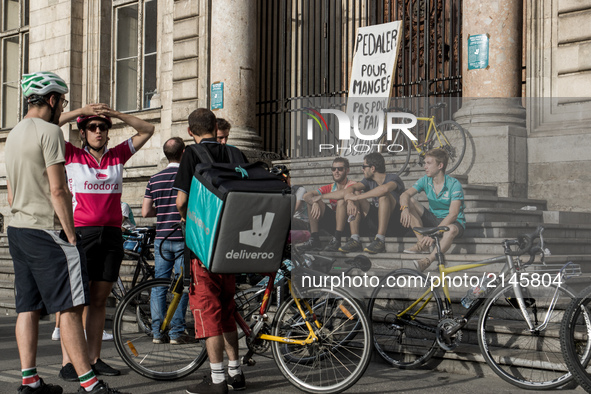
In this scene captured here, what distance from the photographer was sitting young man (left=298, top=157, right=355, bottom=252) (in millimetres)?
5289

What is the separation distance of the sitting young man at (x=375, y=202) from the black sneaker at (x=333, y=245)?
0.15 m

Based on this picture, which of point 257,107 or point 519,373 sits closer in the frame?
point 519,373

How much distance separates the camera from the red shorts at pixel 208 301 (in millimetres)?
4898

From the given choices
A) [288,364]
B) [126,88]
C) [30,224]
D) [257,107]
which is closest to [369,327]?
[288,364]

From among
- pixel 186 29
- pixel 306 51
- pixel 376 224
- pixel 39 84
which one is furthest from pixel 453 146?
pixel 186 29

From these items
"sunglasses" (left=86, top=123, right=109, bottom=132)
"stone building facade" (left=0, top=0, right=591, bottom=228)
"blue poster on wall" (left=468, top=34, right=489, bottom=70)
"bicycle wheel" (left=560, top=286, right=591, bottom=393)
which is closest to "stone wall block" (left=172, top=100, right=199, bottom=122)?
"stone building facade" (left=0, top=0, right=591, bottom=228)

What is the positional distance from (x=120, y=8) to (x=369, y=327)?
42.7ft

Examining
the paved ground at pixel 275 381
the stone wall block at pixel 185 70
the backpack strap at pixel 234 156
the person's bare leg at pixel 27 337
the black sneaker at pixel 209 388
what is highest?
the stone wall block at pixel 185 70

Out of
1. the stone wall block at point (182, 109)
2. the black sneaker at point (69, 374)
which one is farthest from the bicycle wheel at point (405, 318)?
the stone wall block at point (182, 109)

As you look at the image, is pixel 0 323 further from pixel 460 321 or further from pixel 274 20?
pixel 274 20

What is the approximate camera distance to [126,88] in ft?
52.9

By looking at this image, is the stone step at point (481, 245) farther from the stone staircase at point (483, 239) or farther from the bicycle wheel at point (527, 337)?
the bicycle wheel at point (527, 337)

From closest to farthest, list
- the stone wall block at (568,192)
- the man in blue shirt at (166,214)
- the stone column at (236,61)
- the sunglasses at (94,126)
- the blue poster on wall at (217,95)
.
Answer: the stone wall block at (568,192)
the sunglasses at (94,126)
the man in blue shirt at (166,214)
the stone column at (236,61)
the blue poster on wall at (217,95)

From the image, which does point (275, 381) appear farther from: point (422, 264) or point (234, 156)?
point (234, 156)
